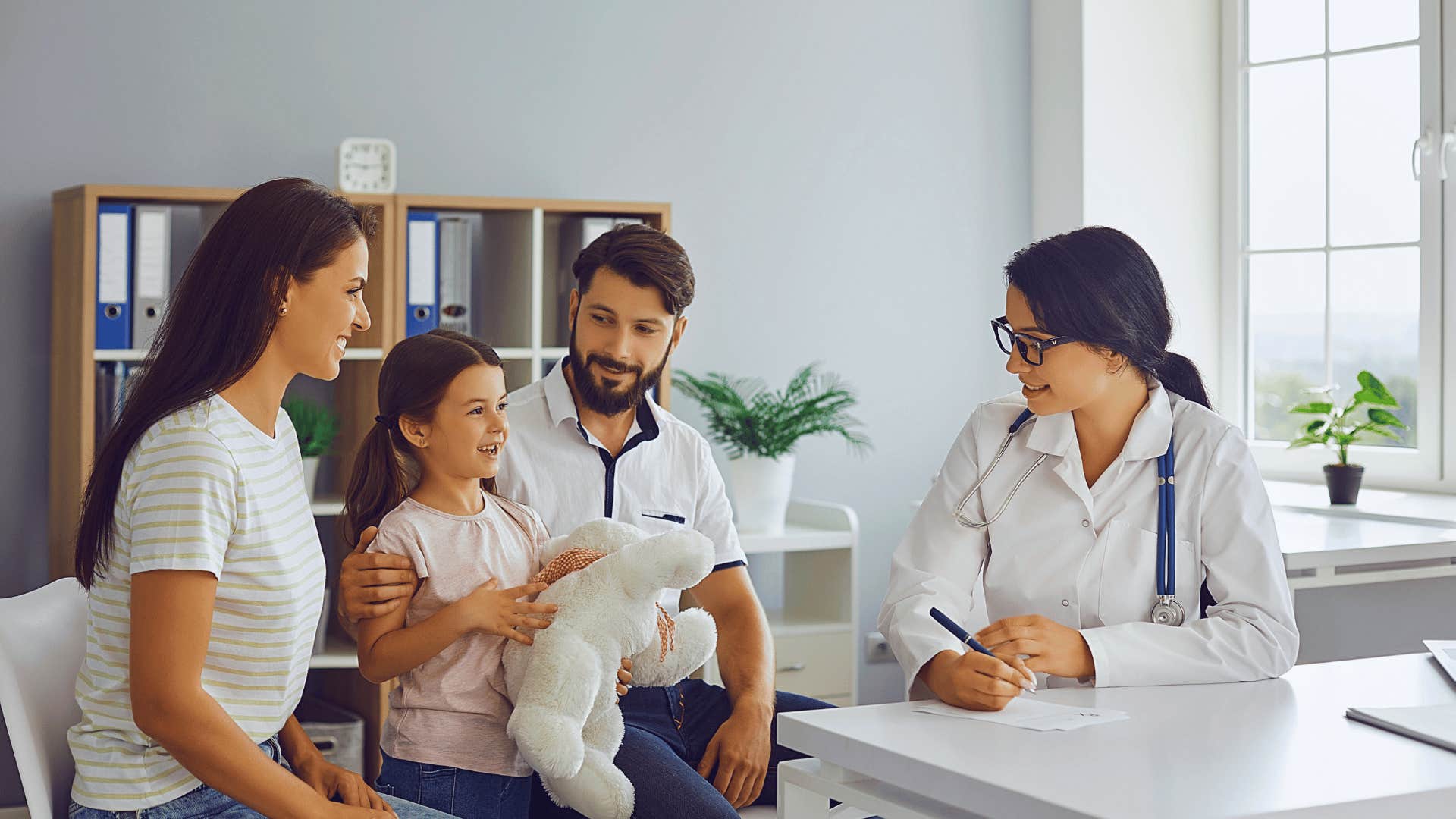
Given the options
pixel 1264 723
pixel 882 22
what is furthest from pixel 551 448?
pixel 882 22

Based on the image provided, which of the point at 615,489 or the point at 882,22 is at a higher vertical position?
the point at 882,22

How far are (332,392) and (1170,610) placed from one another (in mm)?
2091

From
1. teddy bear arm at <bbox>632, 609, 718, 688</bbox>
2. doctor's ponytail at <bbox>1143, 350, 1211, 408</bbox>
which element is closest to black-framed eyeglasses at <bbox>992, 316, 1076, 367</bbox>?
doctor's ponytail at <bbox>1143, 350, 1211, 408</bbox>

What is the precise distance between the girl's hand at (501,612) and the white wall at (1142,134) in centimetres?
257

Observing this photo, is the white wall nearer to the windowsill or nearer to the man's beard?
the windowsill

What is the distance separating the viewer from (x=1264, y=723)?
1.36 meters

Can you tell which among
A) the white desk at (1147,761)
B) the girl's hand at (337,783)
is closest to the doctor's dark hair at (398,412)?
the girl's hand at (337,783)

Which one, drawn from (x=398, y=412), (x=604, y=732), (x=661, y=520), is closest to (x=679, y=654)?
(x=604, y=732)

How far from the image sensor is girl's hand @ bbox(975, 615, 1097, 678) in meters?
1.57

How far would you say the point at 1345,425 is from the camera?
3.39 metres

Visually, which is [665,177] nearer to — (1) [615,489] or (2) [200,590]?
(1) [615,489]

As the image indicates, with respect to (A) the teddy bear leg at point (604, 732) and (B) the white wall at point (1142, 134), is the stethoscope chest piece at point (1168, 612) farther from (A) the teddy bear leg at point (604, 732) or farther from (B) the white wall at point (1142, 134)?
(B) the white wall at point (1142, 134)

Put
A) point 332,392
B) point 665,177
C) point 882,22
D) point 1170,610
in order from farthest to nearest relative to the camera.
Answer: point 882,22
point 665,177
point 332,392
point 1170,610

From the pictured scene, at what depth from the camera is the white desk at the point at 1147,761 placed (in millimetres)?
1092
